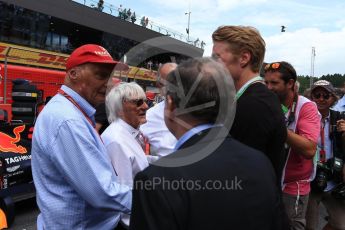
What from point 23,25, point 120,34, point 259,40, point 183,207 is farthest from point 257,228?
point 120,34

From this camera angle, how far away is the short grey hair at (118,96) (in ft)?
8.84

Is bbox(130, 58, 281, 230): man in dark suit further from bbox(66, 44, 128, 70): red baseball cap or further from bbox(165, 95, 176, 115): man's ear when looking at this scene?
bbox(66, 44, 128, 70): red baseball cap

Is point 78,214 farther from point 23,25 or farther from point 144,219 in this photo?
point 23,25

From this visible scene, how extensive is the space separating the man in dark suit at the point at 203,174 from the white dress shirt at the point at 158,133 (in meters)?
1.50

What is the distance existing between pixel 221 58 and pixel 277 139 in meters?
0.53

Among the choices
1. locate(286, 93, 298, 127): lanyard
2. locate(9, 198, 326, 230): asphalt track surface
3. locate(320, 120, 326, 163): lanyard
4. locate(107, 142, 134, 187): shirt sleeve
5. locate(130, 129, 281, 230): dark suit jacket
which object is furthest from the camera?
locate(9, 198, 326, 230): asphalt track surface

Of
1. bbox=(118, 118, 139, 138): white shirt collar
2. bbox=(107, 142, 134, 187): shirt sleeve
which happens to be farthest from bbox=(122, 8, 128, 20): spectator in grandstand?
bbox=(107, 142, 134, 187): shirt sleeve

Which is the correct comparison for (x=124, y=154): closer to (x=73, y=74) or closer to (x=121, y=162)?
(x=121, y=162)

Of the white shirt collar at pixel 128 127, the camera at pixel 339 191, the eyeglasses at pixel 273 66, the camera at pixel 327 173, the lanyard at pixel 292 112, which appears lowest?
the camera at pixel 339 191

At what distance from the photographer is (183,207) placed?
119 cm

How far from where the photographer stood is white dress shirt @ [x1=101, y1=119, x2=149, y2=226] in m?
2.27

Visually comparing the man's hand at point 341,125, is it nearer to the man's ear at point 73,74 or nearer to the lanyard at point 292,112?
the lanyard at point 292,112

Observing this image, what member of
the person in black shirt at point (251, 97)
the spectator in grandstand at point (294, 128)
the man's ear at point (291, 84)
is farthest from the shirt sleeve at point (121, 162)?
the man's ear at point (291, 84)

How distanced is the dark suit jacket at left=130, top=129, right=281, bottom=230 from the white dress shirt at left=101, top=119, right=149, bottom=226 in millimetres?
1011
